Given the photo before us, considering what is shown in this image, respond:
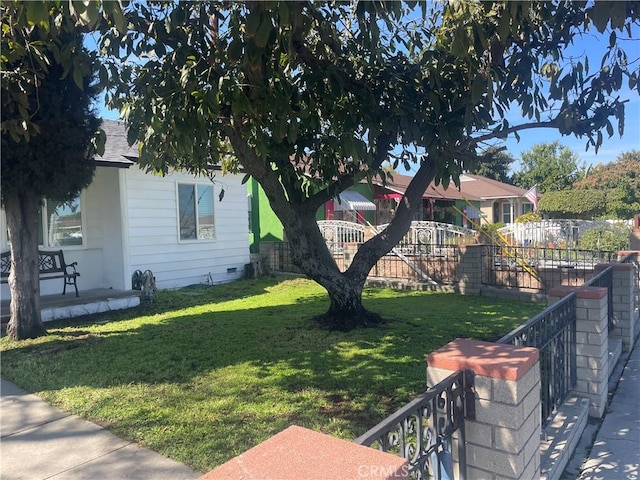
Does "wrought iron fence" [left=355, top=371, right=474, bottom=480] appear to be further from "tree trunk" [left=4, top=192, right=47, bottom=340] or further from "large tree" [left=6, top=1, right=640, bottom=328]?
"tree trunk" [left=4, top=192, right=47, bottom=340]

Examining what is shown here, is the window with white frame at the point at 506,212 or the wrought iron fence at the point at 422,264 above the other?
the window with white frame at the point at 506,212

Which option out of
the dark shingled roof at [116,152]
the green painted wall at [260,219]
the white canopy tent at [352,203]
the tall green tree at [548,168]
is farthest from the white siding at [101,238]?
the tall green tree at [548,168]

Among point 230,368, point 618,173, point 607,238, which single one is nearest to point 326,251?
point 230,368

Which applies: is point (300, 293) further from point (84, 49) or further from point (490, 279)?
point (84, 49)

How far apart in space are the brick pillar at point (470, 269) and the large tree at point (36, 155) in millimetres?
8023

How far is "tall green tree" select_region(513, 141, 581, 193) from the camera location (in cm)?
4794

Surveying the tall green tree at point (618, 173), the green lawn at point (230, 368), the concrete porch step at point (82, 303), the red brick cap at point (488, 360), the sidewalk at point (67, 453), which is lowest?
the sidewalk at point (67, 453)

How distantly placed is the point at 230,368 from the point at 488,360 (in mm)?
3577

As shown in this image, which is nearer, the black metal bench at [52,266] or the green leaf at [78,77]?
the green leaf at [78,77]

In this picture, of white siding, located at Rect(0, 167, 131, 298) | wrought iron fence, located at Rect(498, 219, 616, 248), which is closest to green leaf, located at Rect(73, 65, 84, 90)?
white siding, located at Rect(0, 167, 131, 298)

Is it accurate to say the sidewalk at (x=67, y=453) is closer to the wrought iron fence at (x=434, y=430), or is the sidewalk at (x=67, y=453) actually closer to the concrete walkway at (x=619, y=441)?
the wrought iron fence at (x=434, y=430)

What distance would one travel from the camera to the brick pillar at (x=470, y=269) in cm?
1044

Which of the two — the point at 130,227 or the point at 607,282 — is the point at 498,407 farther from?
the point at 130,227

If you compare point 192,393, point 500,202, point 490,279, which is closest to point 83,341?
point 192,393
